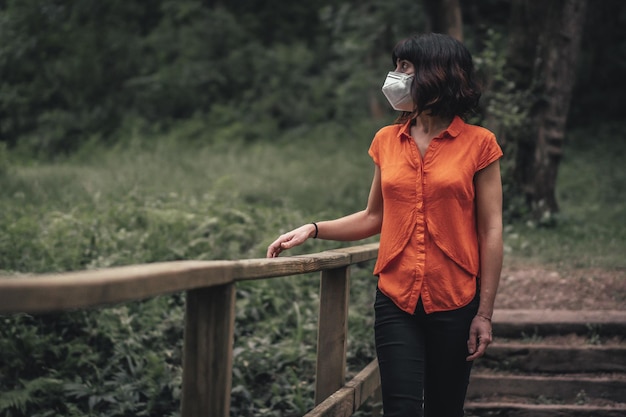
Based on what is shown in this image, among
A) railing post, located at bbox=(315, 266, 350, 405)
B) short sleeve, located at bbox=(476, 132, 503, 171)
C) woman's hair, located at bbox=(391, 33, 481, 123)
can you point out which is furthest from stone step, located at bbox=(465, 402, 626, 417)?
woman's hair, located at bbox=(391, 33, 481, 123)

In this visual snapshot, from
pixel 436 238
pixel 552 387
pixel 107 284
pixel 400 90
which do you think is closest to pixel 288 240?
pixel 436 238

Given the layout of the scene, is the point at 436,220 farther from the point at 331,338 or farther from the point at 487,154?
the point at 331,338

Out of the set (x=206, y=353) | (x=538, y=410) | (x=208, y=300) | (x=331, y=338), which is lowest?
(x=538, y=410)

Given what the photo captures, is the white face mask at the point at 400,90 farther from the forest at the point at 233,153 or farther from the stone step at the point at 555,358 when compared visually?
A: the stone step at the point at 555,358

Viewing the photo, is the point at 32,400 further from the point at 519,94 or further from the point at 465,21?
the point at 465,21

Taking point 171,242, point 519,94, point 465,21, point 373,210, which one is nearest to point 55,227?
point 171,242

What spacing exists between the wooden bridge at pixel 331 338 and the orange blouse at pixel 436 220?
0.42 meters

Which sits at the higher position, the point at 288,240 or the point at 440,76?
the point at 440,76

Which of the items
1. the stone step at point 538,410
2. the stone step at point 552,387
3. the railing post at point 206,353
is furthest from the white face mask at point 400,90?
the stone step at point 552,387

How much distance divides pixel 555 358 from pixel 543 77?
23.2 ft

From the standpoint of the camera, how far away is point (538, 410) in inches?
195

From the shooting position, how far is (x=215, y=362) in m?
2.29

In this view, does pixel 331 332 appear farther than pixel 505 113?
No

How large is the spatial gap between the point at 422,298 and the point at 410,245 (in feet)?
0.66
